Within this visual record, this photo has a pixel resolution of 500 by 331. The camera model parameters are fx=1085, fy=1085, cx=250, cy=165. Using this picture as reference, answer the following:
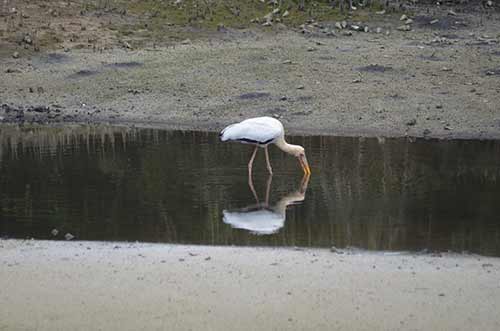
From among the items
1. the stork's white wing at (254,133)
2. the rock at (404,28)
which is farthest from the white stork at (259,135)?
the rock at (404,28)

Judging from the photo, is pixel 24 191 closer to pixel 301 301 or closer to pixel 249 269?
pixel 249 269

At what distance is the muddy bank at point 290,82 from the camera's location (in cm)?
1575

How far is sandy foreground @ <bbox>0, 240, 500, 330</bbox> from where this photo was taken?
7.05 m

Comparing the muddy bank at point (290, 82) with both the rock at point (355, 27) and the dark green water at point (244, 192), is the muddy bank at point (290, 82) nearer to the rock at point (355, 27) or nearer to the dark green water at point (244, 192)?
the rock at point (355, 27)

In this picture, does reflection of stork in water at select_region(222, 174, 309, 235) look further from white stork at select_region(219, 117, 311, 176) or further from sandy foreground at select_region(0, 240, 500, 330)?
white stork at select_region(219, 117, 311, 176)

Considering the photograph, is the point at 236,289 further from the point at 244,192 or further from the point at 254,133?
the point at 254,133

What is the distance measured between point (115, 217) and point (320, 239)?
206 cm

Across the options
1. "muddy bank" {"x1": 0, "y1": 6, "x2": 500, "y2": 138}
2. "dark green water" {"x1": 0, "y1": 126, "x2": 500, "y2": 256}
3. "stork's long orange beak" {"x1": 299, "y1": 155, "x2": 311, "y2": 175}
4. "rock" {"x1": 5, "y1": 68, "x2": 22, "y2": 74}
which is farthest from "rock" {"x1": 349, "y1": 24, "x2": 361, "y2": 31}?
"stork's long orange beak" {"x1": 299, "y1": 155, "x2": 311, "y2": 175}

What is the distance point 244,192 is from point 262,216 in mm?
1036

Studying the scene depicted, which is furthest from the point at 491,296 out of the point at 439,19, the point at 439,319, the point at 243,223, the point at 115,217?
the point at 439,19

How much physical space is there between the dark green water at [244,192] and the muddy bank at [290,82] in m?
1.09

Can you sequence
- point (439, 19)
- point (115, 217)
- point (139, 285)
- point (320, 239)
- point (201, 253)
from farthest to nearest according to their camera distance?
point (439, 19) → point (115, 217) → point (320, 239) → point (201, 253) → point (139, 285)

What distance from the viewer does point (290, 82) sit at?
674 inches

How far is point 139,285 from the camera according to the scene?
782 cm
